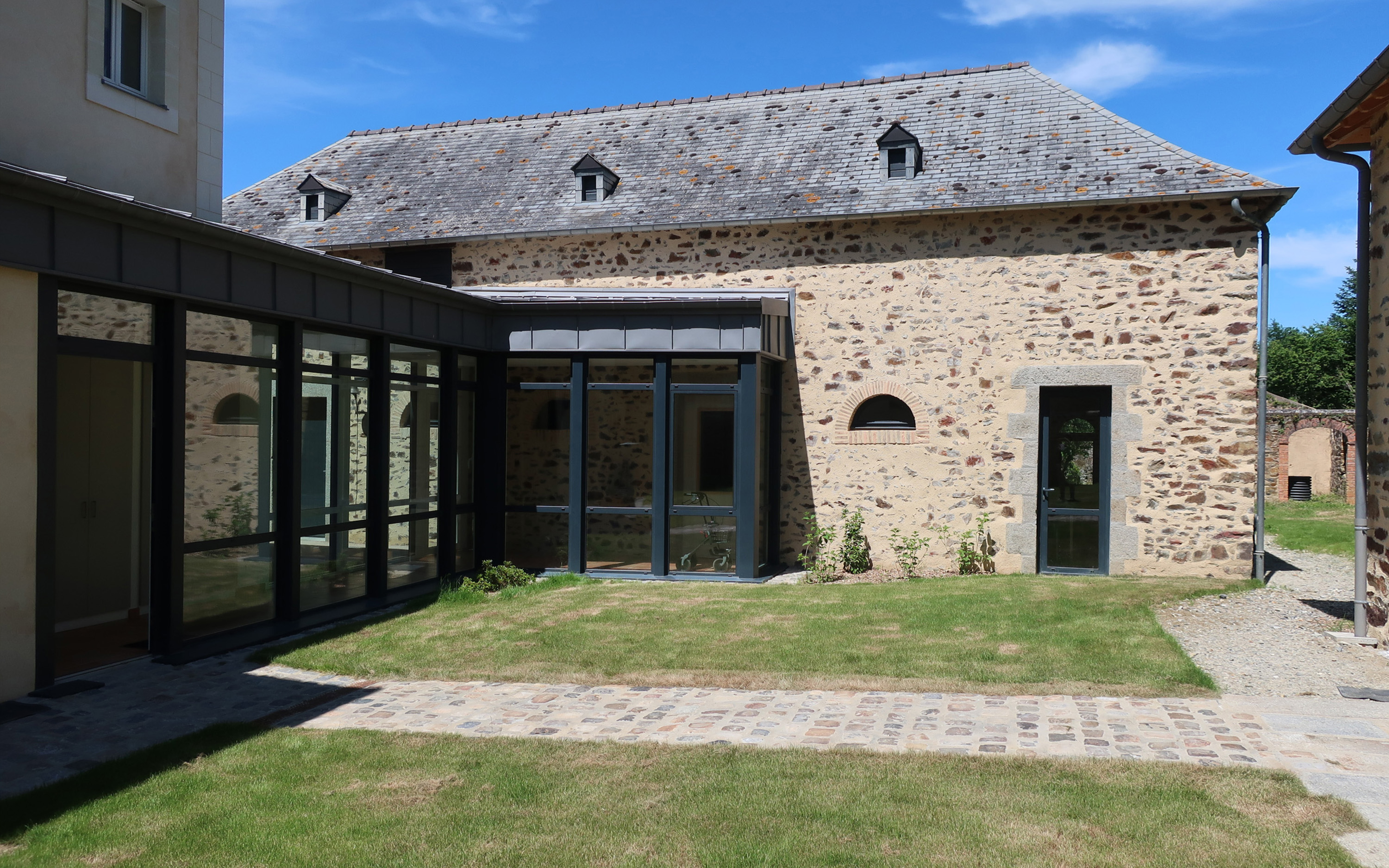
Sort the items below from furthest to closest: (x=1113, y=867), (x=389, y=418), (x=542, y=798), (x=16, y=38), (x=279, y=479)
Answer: (x=389, y=418) < (x=279, y=479) < (x=16, y=38) < (x=542, y=798) < (x=1113, y=867)

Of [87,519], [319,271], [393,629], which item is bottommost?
[393,629]

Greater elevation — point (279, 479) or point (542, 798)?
point (279, 479)

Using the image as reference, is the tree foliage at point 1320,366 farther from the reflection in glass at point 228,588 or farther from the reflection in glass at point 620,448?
the reflection in glass at point 228,588

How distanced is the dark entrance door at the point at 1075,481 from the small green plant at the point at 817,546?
2.45 meters

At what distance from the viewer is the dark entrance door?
11.5 m

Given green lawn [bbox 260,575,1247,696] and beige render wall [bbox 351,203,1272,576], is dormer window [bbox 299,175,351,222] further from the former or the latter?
green lawn [bbox 260,575,1247,696]

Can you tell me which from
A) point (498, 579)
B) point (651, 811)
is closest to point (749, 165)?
point (498, 579)

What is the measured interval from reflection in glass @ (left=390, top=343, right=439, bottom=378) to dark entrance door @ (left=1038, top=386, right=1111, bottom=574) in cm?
704

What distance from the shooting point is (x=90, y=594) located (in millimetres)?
7883

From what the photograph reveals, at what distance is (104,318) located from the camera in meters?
6.59

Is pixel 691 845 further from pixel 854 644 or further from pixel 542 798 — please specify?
pixel 854 644

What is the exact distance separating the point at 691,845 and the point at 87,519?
252 inches

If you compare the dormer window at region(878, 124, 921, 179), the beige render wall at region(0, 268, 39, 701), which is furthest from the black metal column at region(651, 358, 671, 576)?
the beige render wall at region(0, 268, 39, 701)

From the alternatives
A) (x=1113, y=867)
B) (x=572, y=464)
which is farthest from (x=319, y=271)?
(x=1113, y=867)
